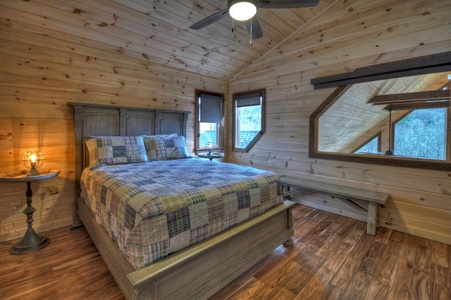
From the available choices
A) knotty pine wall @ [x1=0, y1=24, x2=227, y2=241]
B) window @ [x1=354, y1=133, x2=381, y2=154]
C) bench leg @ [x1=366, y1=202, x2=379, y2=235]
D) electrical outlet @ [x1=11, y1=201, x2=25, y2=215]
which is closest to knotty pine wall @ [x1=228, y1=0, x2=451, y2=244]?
bench leg @ [x1=366, y1=202, x2=379, y2=235]

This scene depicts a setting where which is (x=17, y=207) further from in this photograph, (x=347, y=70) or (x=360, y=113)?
(x=360, y=113)

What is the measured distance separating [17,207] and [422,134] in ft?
16.5

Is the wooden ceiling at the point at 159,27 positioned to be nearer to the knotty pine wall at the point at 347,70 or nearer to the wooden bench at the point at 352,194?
the knotty pine wall at the point at 347,70

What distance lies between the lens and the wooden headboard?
2719 mm

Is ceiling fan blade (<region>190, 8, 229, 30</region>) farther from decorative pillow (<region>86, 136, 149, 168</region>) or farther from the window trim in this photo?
the window trim

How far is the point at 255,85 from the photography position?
4.05 metres

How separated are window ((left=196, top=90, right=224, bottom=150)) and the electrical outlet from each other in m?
2.54

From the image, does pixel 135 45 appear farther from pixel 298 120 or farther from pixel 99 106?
pixel 298 120

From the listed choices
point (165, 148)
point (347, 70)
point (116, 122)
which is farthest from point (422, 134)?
point (116, 122)

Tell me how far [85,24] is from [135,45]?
2.04 feet

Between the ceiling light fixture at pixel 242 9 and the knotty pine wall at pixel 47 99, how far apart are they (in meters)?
1.92

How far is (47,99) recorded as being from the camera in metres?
2.55

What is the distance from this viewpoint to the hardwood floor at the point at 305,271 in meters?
1.61

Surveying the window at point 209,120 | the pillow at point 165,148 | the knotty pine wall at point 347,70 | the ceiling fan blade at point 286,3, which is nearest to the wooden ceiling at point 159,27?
the knotty pine wall at point 347,70
